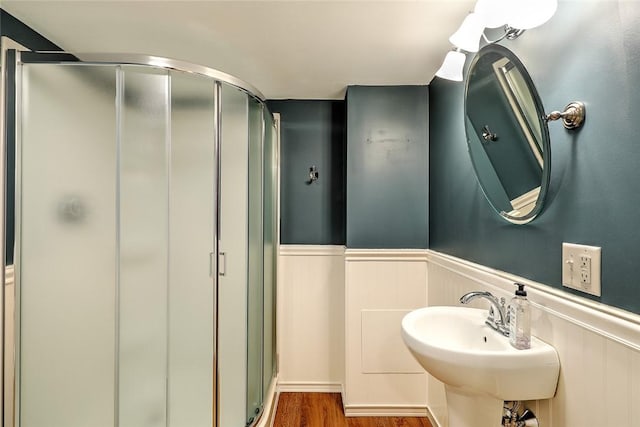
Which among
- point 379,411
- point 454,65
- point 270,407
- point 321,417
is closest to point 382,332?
point 379,411

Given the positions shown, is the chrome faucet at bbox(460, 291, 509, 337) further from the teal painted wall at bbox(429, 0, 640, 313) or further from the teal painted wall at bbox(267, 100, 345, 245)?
the teal painted wall at bbox(267, 100, 345, 245)

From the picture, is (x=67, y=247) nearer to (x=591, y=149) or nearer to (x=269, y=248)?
(x=269, y=248)

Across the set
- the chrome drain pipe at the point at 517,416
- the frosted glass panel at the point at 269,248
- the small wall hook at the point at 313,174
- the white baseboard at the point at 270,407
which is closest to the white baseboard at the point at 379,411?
the white baseboard at the point at 270,407

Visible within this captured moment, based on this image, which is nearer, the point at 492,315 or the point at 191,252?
the point at 492,315

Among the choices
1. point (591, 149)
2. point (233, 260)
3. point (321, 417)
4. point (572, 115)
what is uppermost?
point (572, 115)

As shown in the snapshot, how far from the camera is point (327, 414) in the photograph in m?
2.29

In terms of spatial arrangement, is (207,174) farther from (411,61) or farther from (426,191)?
(426,191)

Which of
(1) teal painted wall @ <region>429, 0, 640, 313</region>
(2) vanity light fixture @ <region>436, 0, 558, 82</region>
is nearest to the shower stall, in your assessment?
(2) vanity light fixture @ <region>436, 0, 558, 82</region>

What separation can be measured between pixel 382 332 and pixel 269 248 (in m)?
0.98

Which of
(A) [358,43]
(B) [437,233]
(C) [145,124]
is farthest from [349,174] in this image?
(C) [145,124]

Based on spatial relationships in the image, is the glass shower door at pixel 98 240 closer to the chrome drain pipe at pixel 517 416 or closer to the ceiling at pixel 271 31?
the ceiling at pixel 271 31

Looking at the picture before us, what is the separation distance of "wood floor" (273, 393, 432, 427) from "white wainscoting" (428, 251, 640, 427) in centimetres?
134

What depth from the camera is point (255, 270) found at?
6.30 feet

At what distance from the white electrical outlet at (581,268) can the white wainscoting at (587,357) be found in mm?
40
